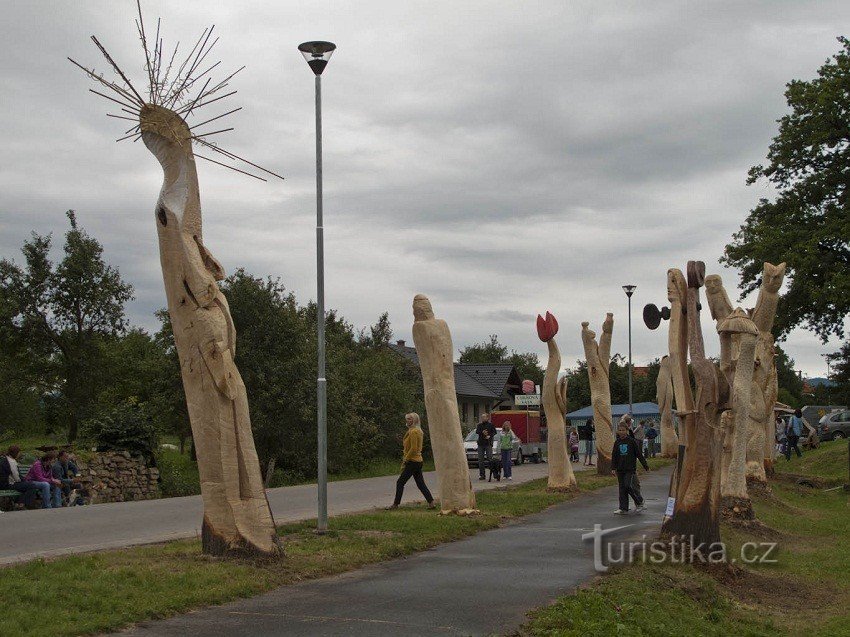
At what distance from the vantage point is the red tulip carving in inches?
881

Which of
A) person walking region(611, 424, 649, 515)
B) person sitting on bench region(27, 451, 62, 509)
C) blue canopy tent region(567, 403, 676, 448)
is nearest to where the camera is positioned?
person walking region(611, 424, 649, 515)

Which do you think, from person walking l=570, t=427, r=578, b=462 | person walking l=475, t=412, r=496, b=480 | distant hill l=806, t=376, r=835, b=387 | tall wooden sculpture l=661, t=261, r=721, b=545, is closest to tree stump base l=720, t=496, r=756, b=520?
tall wooden sculpture l=661, t=261, r=721, b=545

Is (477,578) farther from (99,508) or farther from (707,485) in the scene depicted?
(99,508)

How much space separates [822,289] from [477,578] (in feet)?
70.8

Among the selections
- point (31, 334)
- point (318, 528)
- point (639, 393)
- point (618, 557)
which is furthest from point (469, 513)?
point (639, 393)

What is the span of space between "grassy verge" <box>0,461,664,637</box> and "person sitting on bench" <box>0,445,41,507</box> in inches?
295

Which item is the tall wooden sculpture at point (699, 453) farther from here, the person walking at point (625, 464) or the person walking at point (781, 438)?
the person walking at point (781, 438)

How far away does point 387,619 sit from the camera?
8586 mm

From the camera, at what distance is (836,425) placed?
48875mm

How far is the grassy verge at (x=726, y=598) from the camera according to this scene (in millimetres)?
8508

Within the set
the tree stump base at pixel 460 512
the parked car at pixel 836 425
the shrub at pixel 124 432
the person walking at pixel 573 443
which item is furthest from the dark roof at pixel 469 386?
the tree stump base at pixel 460 512

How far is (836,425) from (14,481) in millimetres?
41654

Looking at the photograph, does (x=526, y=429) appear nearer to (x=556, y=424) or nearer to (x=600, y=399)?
(x=600, y=399)

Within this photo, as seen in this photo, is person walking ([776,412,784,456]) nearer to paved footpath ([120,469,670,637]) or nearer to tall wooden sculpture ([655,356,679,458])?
tall wooden sculpture ([655,356,679,458])
